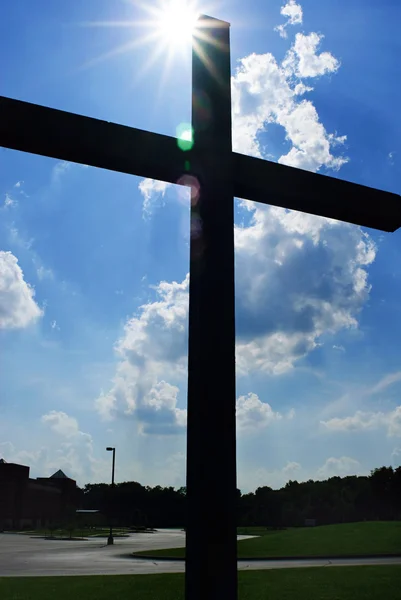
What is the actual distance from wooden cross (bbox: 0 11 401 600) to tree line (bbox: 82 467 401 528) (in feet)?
262

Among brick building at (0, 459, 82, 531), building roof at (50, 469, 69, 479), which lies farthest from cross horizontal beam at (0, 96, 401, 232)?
building roof at (50, 469, 69, 479)

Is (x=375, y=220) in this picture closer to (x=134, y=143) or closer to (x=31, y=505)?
(x=134, y=143)

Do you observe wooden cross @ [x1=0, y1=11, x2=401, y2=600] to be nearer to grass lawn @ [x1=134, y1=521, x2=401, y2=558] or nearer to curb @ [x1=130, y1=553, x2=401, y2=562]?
curb @ [x1=130, y1=553, x2=401, y2=562]

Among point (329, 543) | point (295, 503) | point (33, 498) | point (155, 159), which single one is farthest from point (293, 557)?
point (33, 498)

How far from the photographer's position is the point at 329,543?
33.6 metres

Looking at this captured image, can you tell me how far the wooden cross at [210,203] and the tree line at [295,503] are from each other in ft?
262

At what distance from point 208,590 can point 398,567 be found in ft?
69.9

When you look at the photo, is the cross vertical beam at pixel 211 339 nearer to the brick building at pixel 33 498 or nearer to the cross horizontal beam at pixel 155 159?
the cross horizontal beam at pixel 155 159

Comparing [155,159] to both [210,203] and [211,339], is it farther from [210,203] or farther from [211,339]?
[211,339]

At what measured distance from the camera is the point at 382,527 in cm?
4034

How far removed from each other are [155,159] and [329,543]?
3420 centimetres

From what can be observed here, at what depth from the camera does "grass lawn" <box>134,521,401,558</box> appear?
3041 centimetres

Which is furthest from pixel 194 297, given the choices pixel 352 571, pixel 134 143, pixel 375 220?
pixel 352 571

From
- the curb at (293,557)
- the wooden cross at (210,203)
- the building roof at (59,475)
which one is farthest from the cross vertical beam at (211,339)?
the building roof at (59,475)
